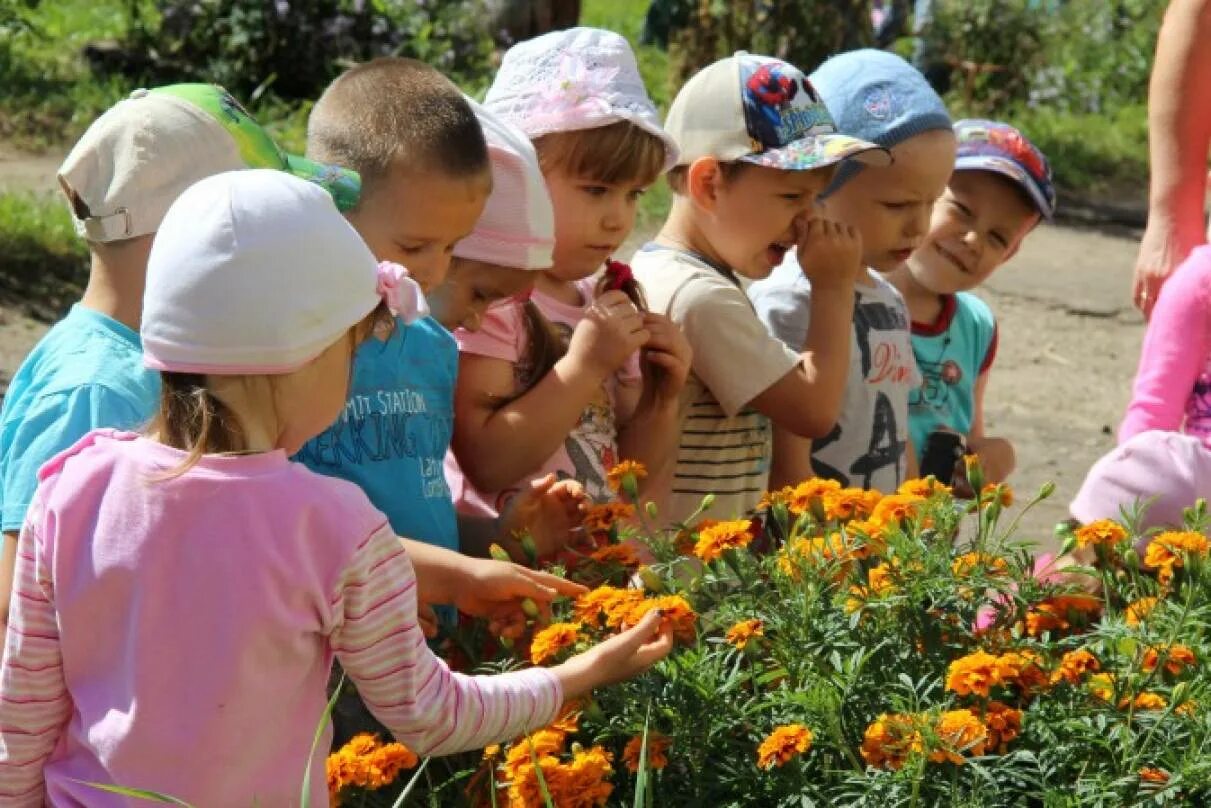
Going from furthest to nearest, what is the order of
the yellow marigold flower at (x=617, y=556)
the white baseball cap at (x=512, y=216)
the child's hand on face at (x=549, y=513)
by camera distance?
the white baseball cap at (x=512, y=216) < the child's hand on face at (x=549, y=513) < the yellow marigold flower at (x=617, y=556)

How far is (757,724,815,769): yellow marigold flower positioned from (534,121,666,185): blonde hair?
4.50ft

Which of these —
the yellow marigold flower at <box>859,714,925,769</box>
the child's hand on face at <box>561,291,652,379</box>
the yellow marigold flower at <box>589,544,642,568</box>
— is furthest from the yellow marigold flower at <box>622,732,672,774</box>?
the child's hand on face at <box>561,291,652,379</box>

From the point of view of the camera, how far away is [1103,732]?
2.48 meters

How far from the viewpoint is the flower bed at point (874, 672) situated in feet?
7.88

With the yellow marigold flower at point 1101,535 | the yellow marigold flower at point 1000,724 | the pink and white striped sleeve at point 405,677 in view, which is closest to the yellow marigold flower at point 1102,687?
the yellow marigold flower at point 1000,724

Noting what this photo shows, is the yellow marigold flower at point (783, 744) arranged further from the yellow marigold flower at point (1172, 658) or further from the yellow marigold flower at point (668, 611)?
the yellow marigold flower at point (1172, 658)

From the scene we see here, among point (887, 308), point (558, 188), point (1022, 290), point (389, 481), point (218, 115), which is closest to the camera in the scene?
point (218, 115)

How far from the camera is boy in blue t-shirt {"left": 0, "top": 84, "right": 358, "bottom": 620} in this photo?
244 cm

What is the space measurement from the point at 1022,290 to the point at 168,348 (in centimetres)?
711

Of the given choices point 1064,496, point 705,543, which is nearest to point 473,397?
point 705,543

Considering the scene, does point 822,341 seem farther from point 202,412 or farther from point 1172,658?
point 202,412

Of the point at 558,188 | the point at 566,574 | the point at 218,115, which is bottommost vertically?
the point at 566,574

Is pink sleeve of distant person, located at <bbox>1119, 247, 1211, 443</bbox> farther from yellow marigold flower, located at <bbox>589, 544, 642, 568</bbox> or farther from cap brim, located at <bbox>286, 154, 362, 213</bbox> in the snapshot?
cap brim, located at <bbox>286, 154, 362, 213</bbox>

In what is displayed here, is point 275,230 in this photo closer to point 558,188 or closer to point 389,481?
point 389,481
